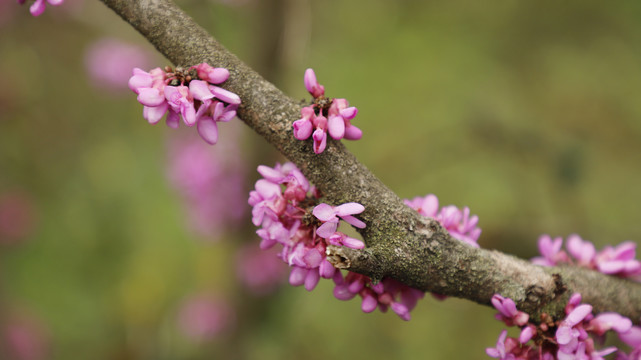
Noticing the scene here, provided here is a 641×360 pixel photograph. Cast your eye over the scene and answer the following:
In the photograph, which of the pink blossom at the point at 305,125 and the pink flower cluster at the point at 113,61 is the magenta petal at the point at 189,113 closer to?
the pink blossom at the point at 305,125

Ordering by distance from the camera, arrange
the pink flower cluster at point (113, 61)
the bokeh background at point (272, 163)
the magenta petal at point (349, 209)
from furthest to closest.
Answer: the pink flower cluster at point (113, 61), the bokeh background at point (272, 163), the magenta petal at point (349, 209)

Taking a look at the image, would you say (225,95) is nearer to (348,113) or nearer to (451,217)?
(348,113)

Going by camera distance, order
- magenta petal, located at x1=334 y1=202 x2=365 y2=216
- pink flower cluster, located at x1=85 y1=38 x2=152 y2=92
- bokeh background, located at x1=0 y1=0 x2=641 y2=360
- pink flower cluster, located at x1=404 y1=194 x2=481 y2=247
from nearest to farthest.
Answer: magenta petal, located at x1=334 y1=202 x2=365 y2=216 < pink flower cluster, located at x1=404 y1=194 x2=481 y2=247 < bokeh background, located at x1=0 y1=0 x2=641 y2=360 < pink flower cluster, located at x1=85 y1=38 x2=152 y2=92

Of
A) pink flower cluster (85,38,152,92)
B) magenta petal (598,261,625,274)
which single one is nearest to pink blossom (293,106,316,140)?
magenta petal (598,261,625,274)

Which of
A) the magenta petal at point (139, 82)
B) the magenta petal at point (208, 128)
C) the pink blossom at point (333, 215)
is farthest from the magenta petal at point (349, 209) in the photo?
the magenta petal at point (139, 82)

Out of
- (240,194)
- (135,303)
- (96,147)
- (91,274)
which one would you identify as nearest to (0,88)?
(96,147)

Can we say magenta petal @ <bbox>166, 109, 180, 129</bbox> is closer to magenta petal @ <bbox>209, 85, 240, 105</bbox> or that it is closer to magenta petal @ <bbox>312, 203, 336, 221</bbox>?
magenta petal @ <bbox>209, 85, 240, 105</bbox>
